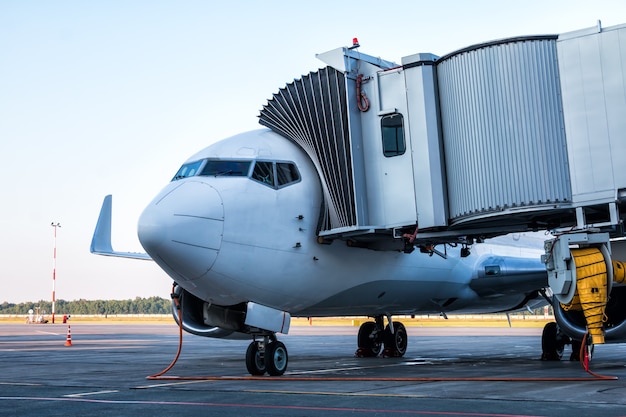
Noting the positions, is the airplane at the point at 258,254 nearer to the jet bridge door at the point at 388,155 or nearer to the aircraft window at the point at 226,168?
the aircraft window at the point at 226,168

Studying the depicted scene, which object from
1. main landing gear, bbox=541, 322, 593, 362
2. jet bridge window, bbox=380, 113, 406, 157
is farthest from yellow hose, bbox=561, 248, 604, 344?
main landing gear, bbox=541, 322, 593, 362

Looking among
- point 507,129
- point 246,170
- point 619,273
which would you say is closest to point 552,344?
point 619,273

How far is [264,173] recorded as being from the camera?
13242 millimetres

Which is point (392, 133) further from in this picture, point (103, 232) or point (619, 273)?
point (103, 232)

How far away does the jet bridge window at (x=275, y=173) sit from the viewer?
13.2 m

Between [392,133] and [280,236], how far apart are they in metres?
2.68

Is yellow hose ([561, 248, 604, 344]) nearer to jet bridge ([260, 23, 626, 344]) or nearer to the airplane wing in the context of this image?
jet bridge ([260, 23, 626, 344])

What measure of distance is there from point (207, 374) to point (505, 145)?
705 centimetres

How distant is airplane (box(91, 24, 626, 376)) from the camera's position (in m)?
12.0

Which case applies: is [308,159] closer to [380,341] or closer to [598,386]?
[598,386]

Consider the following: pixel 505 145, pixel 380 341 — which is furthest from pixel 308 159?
pixel 380 341

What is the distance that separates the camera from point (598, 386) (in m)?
10.4

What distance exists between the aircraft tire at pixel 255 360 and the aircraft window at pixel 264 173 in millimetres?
2835

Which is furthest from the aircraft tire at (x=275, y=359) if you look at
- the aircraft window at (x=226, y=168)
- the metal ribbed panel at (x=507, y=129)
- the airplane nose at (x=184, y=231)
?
the metal ribbed panel at (x=507, y=129)
